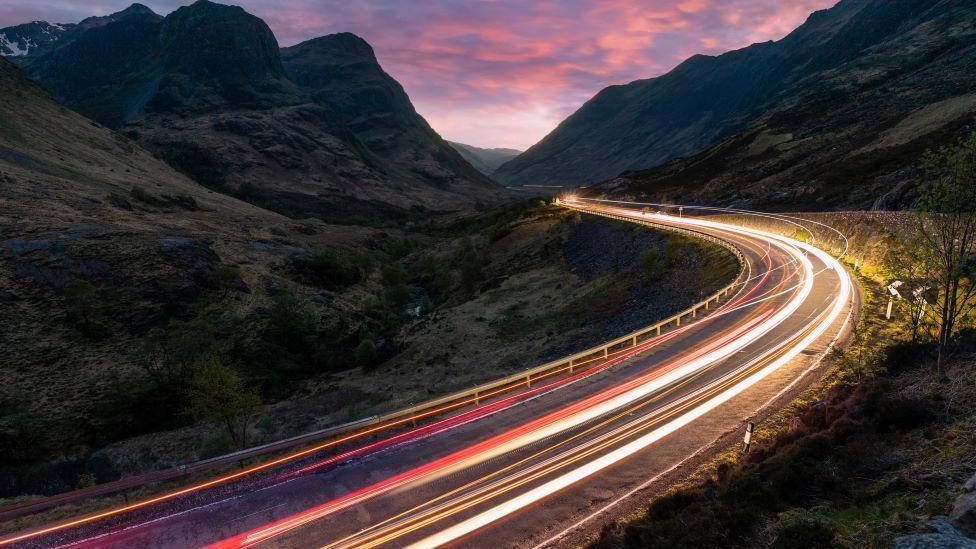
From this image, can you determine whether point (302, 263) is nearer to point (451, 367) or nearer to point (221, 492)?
point (451, 367)

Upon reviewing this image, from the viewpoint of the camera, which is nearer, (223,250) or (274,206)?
(223,250)

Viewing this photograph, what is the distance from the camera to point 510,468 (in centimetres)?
1367

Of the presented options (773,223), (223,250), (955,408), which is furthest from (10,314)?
(773,223)

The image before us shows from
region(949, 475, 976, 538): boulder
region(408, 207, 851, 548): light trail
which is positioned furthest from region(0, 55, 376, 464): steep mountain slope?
region(949, 475, 976, 538): boulder

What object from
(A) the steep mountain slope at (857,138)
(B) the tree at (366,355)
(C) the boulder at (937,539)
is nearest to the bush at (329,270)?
(B) the tree at (366,355)

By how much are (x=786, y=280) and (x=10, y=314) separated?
64967mm

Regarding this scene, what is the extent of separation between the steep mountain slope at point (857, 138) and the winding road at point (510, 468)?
150ft

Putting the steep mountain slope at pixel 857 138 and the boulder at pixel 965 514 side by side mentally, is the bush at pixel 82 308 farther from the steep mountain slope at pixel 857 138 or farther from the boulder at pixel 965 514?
the steep mountain slope at pixel 857 138

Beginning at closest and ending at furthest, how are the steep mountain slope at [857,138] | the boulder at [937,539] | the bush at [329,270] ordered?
the boulder at [937,539], the steep mountain slope at [857,138], the bush at [329,270]

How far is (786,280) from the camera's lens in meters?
29.9

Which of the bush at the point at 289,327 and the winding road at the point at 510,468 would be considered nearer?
the winding road at the point at 510,468

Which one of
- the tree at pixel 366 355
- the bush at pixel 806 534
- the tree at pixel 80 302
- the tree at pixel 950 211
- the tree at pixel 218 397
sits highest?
the tree at pixel 950 211

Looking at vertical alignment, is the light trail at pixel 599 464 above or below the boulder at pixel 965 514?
below

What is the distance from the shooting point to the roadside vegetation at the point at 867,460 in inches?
325
